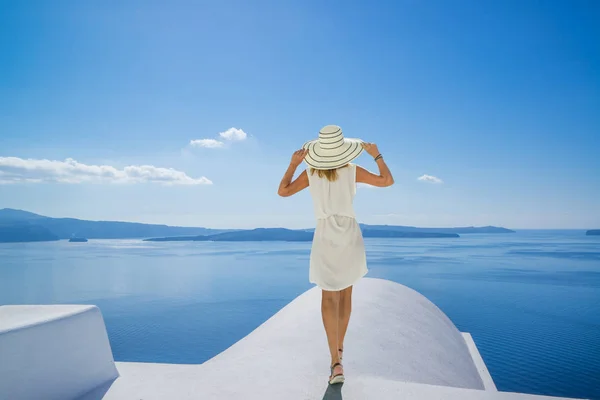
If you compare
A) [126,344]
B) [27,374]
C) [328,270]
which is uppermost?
[328,270]

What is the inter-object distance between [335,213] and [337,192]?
0.50 feet

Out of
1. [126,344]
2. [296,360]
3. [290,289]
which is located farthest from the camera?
[290,289]

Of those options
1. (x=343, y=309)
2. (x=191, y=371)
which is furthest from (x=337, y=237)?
(x=191, y=371)

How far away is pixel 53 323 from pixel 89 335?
338mm

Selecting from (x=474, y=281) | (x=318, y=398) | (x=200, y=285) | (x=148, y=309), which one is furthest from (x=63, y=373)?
(x=474, y=281)

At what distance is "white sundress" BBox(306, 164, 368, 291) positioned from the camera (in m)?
2.80

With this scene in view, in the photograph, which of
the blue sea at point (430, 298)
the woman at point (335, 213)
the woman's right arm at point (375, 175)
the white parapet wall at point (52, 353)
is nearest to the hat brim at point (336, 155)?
the woman at point (335, 213)

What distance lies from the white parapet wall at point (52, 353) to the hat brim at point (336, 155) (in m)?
2.05

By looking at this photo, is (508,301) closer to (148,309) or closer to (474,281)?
(474,281)

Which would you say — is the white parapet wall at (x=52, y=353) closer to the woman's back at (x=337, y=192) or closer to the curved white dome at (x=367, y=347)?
the curved white dome at (x=367, y=347)

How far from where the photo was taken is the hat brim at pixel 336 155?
2.73 metres

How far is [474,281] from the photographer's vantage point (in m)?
38.5

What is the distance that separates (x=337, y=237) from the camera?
9.20 ft

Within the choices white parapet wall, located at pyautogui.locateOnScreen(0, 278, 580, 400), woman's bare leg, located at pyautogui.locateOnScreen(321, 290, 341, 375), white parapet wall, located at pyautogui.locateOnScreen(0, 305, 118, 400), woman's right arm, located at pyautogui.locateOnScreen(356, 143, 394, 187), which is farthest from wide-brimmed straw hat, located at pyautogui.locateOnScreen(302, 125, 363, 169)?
white parapet wall, located at pyautogui.locateOnScreen(0, 305, 118, 400)
